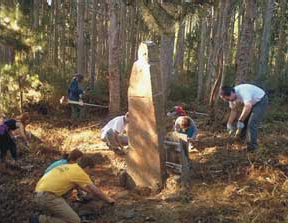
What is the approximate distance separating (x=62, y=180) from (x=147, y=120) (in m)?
2.20

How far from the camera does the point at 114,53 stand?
12711 millimetres

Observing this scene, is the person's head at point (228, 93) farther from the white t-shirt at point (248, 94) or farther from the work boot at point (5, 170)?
the work boot at point (5, 170)

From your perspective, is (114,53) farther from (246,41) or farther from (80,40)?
(80,40)

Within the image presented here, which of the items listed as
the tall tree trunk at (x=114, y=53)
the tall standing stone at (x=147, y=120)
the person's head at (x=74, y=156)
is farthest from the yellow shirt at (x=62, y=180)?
the tall tree trunk at (x=114, y=53)

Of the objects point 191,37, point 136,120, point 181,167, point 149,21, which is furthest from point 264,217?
point 191,37

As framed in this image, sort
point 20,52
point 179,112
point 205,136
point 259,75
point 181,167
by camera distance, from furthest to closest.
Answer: point 259,75 → point 20,52 → point 179,112 → point 205,136 → point 181,167

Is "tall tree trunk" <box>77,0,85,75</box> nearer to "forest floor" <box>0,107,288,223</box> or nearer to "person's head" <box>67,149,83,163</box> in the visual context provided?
"forest floor" <box>0,107,288,223</box>

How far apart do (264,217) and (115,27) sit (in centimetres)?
782

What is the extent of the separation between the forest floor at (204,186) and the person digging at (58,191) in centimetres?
65

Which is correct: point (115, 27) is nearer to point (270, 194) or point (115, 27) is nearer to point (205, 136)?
point (205, 136)

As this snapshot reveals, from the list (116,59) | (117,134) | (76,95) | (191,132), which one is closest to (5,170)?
(117,134)

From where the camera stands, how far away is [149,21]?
1178 centimetres

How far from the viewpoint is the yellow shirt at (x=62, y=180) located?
20.0 ft

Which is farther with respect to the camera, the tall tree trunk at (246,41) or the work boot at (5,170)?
the tall tree trunk at (246,41)
